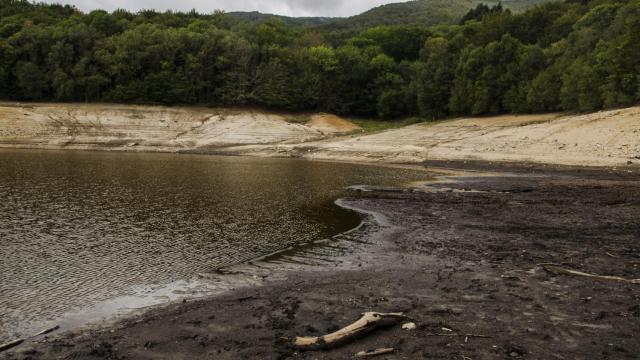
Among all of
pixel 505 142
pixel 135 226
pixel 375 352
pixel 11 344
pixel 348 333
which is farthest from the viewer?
pixel 505 142

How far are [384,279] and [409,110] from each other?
7501cm

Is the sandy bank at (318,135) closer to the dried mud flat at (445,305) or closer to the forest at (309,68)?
the forest at (309,68)

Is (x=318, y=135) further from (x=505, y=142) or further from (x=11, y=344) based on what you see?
(x=11, y=344)

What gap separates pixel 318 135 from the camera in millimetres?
69438

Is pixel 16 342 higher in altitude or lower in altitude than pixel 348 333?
lower

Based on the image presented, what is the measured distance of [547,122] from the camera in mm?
54219

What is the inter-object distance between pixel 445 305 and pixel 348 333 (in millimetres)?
2770

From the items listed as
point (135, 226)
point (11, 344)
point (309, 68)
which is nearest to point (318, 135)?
point (309, 68)

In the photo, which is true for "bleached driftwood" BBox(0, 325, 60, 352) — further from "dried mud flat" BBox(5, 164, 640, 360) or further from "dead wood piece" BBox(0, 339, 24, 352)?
"dried mud flat" BBox(5, 164, 640, 360)

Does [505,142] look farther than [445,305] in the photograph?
Yes

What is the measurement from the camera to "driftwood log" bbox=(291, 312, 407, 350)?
8656mm

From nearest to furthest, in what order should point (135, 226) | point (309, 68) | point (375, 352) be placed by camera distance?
point (375, 352), point (135, 226), point (309, 68)

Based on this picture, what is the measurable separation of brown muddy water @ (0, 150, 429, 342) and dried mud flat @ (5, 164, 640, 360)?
→ 2.12m

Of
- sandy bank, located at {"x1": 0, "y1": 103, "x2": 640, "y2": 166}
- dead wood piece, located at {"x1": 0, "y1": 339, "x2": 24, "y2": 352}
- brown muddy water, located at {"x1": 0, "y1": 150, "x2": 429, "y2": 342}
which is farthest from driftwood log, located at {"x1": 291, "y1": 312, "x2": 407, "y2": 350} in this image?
sandy bank, located at {"x1": 0, "y1": 103, "x2": 640, "y2": 166}
